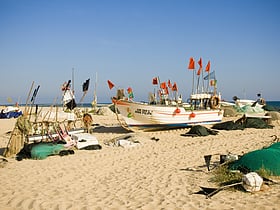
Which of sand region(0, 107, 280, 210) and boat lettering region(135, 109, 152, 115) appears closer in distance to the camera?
sand region(0, 107, 280, 210)

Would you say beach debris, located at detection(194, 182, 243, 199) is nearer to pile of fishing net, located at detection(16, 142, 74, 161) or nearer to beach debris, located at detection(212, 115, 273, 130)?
pile of fishing net, located at detection(16, 142, 74, 161)

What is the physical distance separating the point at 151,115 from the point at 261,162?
9.69 m

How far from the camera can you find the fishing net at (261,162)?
6175mm

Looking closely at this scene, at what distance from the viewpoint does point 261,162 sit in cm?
627

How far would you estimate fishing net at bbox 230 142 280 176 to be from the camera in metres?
6.18

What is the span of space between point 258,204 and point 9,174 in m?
6.54

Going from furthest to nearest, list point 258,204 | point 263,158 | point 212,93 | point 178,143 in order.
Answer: point 212,93, point 178,143, point 263,158, point 258,204

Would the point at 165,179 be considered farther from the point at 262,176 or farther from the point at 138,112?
the point at 138,112

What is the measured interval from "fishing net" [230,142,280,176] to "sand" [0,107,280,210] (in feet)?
1.88

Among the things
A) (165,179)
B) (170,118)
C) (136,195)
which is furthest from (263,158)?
(170,118)

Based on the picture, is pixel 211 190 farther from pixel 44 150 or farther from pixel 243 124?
pixel 243 124

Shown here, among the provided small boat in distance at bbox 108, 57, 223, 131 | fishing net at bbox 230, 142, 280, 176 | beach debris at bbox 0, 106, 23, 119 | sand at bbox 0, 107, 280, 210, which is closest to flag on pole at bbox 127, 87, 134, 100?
small boat in distance at bbox 108, 57, 223, 131

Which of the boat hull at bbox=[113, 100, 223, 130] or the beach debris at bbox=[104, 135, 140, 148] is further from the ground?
the boat hull at bbox=[113, 100, 223, 130]

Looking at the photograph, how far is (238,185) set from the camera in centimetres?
582
